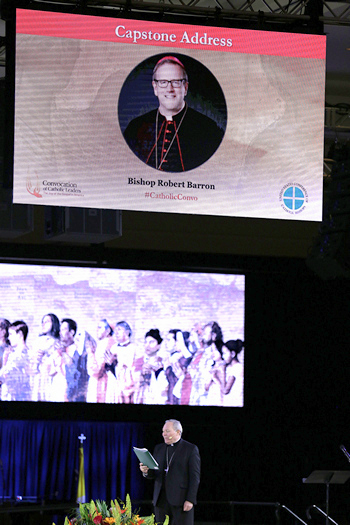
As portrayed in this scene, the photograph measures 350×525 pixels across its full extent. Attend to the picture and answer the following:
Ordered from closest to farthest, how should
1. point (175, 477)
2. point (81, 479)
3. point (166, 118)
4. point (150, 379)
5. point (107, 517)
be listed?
point (107, 517) < point (166, 118) < point (175, 477) < point (150, 379) < point (81, 479)

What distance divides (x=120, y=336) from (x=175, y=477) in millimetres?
4148

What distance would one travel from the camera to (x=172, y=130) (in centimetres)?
594

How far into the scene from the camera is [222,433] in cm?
1184

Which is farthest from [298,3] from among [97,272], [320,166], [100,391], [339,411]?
[339,411]

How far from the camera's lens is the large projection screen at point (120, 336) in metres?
10.7

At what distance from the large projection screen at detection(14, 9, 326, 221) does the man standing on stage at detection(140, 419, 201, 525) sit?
2079mm

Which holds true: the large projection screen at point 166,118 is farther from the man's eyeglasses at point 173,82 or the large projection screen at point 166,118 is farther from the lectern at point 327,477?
the lectern at point 327,477

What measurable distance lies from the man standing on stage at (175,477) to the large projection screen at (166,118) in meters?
2.08

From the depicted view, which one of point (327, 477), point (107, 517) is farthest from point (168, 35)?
point (327, 477)

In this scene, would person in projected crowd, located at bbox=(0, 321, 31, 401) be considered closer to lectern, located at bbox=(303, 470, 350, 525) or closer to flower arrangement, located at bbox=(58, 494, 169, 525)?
lectern, located at bbox=(303, 470, 350, 525)

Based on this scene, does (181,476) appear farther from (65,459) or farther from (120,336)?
(65,459)

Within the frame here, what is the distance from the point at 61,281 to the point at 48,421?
2039 millimetres

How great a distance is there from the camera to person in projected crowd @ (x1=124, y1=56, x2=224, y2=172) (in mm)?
5863

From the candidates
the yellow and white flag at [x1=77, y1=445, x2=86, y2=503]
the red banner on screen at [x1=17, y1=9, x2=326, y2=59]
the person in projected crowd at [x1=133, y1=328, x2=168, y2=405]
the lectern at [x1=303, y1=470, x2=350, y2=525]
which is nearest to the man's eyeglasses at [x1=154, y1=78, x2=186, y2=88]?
the red banner on screen at [x1=17, y1=9, x2=326, y2=59]
